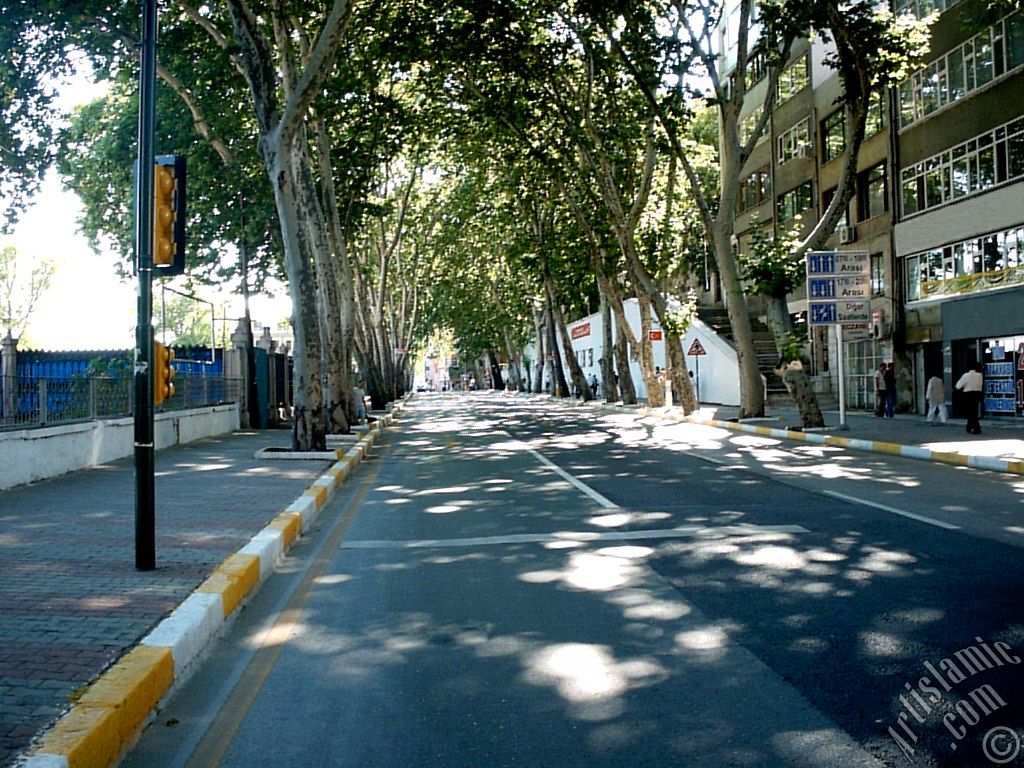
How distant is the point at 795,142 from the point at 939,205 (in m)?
11.5

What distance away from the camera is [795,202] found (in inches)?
1502

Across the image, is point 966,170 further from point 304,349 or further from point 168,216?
point 168,216

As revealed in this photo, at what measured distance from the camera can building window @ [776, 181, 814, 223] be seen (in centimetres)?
3666

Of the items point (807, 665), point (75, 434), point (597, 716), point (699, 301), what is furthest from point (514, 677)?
point (699, 301)

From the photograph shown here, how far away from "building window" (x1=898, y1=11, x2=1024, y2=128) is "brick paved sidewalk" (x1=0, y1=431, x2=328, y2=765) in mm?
A: 19648

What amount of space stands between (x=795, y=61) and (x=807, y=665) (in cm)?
3657

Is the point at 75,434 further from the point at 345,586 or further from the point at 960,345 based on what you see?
the point at 960,345

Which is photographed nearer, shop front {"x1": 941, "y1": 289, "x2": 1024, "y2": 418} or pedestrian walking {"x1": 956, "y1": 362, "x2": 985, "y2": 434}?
pedestrian walking {"x1": 956, "y1": 362, "x2": 985, "y2": 434}

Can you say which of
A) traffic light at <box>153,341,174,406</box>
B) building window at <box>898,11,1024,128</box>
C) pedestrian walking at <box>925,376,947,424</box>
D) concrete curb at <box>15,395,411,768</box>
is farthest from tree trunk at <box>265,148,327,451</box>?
building window at <box>898,11,1024,128</box>

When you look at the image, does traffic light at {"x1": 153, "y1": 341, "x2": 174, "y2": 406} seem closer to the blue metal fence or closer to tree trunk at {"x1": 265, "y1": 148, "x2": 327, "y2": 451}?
the blue metal fence

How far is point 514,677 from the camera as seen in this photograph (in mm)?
4945

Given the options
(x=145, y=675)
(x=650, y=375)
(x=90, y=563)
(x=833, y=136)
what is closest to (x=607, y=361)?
(x=650, y=375)

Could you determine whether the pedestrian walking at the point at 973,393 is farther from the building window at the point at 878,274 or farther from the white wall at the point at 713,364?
the white wall at the point at 713,364

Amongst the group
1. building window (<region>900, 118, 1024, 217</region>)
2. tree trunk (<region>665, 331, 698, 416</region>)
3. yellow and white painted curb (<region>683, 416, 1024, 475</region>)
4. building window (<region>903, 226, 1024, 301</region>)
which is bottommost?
yellow and white painted curb (<region>683, 416, 1024, 475</region>)
